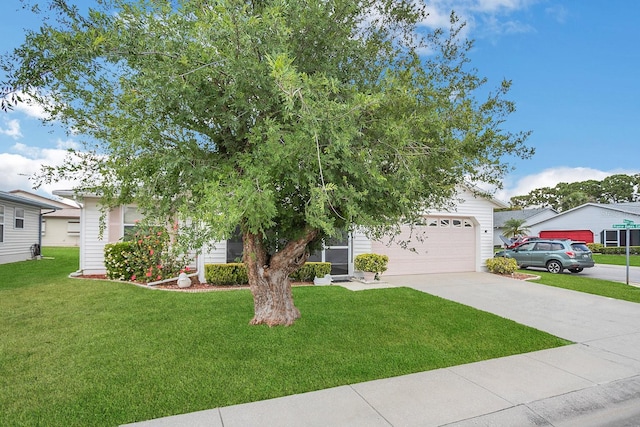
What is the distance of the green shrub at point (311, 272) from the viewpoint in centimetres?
1003

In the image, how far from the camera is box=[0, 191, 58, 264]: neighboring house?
14.5 m

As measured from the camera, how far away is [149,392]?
135 inches

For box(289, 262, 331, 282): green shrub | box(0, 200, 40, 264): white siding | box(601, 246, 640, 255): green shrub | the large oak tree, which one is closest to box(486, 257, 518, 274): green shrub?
box(289, 262, 331, 282): green shrub

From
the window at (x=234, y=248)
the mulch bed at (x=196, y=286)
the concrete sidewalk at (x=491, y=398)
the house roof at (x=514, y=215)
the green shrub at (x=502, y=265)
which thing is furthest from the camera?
the house roof at (x=514, y=215)

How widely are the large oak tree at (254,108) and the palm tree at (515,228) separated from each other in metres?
29.1

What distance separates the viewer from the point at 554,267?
14.4 m

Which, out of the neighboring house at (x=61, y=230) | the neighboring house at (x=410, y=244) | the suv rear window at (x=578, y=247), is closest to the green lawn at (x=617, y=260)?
the suv rear window at (x=578, y=247)

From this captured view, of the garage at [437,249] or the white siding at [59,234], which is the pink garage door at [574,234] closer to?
the garage at [437,249]

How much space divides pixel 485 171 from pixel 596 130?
11.3 metres

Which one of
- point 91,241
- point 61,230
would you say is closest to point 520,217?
point 91,241

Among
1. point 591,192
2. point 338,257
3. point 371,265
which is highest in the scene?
point 591,192

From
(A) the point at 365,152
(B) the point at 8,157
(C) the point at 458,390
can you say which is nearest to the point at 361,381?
(C) the point at 458,390

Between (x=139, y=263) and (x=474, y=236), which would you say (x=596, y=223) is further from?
(x=139, y=263)

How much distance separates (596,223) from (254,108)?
109 ft
